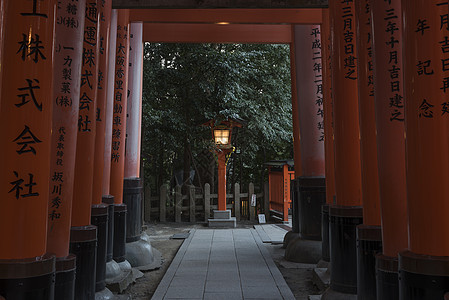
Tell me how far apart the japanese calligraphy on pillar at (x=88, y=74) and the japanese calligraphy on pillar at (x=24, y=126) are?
1.55 meters

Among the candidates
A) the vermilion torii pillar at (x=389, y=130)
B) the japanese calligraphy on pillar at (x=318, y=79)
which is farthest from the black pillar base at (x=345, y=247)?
the japanese calligraphy on pillar at (x=318, y=79)

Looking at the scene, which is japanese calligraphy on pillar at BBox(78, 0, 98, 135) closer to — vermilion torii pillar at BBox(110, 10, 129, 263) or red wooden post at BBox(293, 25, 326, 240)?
vermilion torii pillar at BBox(110, 10, 129, 263)

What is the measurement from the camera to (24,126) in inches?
101

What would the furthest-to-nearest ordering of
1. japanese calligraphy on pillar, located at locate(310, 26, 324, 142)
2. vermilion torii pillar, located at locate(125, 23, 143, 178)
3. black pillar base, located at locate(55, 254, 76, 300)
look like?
japanese calligraphy on pillar, located at locate(310, 26, 324, 142) < vermilion torii pillar, located at locate(125, 23, 143, 178) < black pillar base, located at locate(55, 254, 76, 300)

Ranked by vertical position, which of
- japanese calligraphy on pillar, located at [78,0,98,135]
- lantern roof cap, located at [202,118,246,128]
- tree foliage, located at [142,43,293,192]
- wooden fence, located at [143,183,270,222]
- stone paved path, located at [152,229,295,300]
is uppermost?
tree foliage, located at [142,43,293,192]

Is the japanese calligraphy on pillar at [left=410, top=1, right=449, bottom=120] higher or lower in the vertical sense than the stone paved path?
higher

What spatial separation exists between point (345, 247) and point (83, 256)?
2.98m

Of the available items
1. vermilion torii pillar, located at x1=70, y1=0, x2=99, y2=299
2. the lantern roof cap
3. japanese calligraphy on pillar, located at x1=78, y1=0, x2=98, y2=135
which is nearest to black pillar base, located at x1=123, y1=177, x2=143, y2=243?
vermilion torii pillar, located at x1=70, y1=0, x2=99, y2=299

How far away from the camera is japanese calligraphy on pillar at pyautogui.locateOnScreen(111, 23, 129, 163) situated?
6457 mm

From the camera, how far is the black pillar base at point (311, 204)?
7414 millimetres

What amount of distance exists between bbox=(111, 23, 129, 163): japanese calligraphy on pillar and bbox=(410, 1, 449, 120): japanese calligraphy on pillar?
5.08 metres

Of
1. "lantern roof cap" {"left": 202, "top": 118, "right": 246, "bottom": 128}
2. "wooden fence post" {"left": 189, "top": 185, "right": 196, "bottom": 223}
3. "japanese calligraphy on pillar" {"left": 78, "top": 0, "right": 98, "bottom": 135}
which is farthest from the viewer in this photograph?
"wooden fence post" {"left": 189, "top": 185, "right": 196, "bottom": 223}

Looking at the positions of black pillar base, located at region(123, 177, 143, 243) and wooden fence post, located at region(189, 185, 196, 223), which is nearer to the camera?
black pillar base, located at region(123, 177, 143, 243)

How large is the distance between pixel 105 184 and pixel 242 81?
368 inches
